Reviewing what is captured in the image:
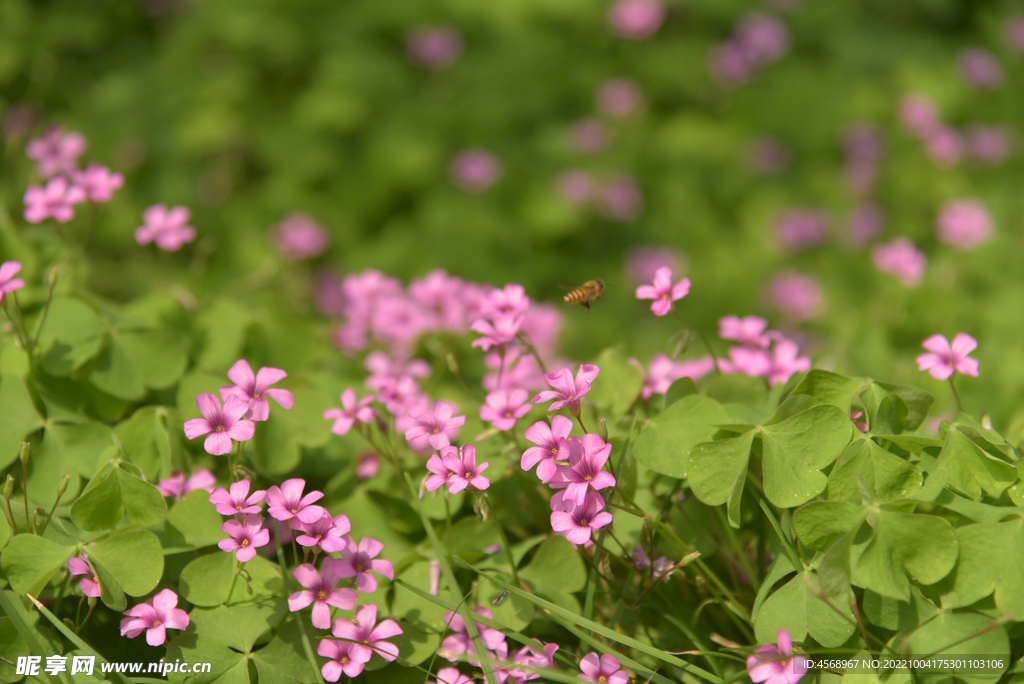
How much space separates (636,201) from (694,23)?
6.03 feet

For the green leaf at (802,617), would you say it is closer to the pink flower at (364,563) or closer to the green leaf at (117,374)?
the pink flower at (364,563)

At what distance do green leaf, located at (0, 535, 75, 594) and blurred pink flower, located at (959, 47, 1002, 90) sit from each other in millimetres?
6420

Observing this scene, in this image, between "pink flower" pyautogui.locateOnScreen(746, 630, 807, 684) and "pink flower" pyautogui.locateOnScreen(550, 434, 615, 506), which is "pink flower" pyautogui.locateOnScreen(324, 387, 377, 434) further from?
"pink flower" pyautogui.locateOnScreen(746, 630, 807, 684)

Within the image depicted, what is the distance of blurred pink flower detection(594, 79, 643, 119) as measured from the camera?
18.0 feet

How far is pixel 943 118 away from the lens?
5.40m

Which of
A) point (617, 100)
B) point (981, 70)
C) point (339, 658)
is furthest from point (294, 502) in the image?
point (981, 70)

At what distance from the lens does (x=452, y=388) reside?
2.48m

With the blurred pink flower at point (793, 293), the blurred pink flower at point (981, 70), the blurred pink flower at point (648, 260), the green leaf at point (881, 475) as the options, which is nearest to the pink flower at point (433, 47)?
the blurred pink flower at point (648, 260)

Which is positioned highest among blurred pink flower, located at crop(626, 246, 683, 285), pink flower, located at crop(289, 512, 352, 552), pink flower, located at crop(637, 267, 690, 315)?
pink flower, located at crop(637, 267, 690, 315)

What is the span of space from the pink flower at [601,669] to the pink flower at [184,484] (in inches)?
35.1

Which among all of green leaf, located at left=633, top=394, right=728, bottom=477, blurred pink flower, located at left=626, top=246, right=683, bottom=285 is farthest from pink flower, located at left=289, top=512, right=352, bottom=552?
blurred pink flower, located at left=626, top=246, right=683, bottom=285

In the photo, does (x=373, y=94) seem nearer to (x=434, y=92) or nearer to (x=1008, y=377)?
(x=434, y=92)

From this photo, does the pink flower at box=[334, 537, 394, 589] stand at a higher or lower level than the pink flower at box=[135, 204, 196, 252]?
lower

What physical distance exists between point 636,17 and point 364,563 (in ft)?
17.1
